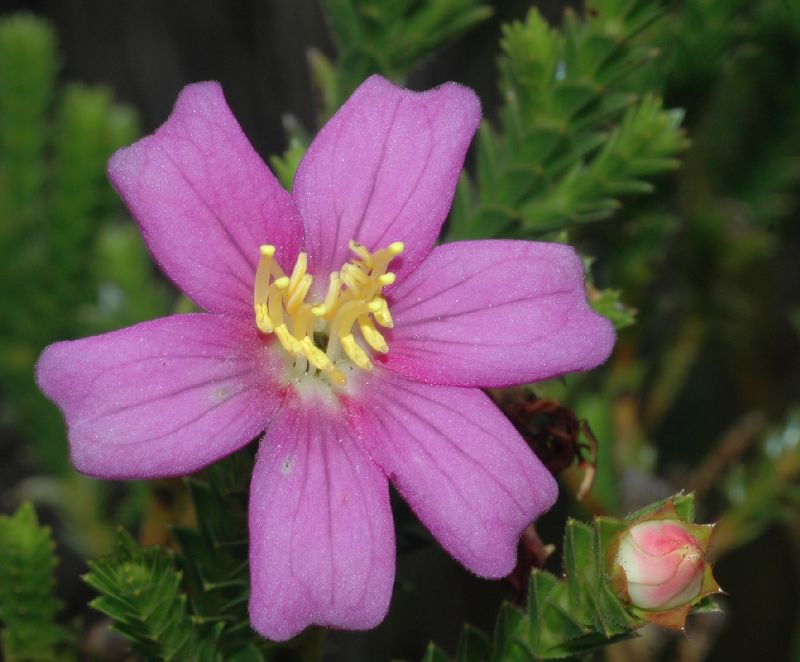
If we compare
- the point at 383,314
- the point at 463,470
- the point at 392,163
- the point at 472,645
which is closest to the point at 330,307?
the point at 383,314

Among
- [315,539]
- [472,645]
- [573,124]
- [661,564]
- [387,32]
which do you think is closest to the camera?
[661,564]

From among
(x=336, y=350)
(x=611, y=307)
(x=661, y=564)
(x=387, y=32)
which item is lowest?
(x=611, y=307)

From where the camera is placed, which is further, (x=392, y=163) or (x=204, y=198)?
(x=392, y=163)

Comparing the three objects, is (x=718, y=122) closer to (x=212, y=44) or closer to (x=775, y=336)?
(x=775, y=336)

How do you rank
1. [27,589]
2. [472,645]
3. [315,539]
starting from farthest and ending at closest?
[27,589] → [472,645] → [315,539]

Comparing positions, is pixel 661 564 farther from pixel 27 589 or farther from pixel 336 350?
pixel 27 589

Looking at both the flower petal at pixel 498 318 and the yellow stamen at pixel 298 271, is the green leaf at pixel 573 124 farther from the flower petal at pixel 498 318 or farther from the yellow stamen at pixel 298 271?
the yellow stamen at pixel 298 271

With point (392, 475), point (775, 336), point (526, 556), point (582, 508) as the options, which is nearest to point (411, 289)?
point (392, 475)

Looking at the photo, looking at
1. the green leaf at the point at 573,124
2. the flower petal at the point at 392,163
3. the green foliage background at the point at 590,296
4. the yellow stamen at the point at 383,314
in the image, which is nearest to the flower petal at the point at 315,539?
the green foliage background at the point at 590,296

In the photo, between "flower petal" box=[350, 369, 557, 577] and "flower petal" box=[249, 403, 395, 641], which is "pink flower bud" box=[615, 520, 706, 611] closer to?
"flower petal" box=[350, 369, 557, 577]
